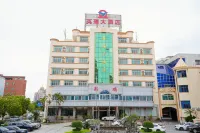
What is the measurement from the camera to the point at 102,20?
57.9 metres

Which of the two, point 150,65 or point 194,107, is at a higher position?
point 150,65

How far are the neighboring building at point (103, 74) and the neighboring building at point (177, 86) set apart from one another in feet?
11.1

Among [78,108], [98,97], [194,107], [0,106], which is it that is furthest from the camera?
[78,108]

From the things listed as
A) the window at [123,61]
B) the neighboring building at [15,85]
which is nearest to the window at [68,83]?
the window at [123,61]

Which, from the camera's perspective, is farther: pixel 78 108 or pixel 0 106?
pixel 78 108

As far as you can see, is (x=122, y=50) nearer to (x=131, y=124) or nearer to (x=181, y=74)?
(x=181, y=74)

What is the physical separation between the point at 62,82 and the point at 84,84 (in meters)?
6.19

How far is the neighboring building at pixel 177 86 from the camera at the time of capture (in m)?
46.3

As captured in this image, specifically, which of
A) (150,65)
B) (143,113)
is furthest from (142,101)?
(150,65)

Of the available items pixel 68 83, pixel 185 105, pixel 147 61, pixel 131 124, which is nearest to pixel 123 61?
pixel 147 61

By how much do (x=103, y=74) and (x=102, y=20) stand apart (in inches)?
671

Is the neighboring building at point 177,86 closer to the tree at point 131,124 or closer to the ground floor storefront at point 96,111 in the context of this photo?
the ground floor storefront at point 96,111

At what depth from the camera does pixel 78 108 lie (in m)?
50.8

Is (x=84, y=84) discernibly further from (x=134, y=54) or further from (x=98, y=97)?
(x=134, y=54)
